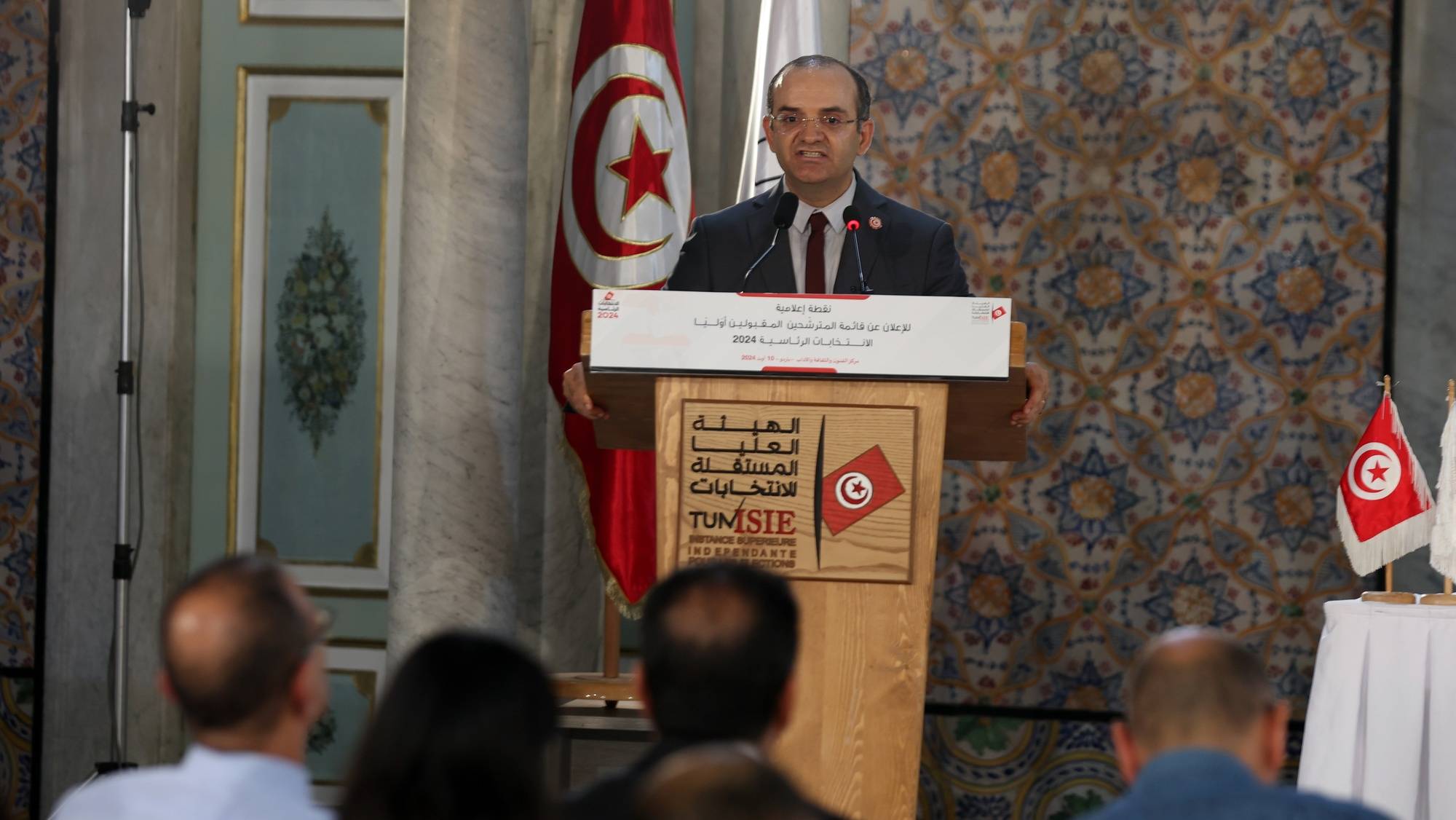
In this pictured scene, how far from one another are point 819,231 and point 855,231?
0.55ft

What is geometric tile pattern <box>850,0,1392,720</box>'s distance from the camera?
534 centimetres

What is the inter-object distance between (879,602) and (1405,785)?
5.62 feet

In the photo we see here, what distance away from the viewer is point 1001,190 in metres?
5.46

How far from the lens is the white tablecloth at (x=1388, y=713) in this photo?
12.3 feet

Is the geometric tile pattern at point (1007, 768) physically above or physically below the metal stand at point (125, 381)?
below

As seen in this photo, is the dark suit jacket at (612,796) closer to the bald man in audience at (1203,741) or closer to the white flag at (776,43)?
the bald man in audience at (1203,741)

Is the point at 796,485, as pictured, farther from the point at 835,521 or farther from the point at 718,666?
the point at 718,666

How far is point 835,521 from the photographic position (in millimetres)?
2764

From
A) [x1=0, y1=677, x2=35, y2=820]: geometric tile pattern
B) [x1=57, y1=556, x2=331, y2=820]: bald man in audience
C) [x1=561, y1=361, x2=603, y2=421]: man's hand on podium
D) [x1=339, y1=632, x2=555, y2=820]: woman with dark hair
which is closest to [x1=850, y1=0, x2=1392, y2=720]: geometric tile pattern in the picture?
[x1=561, y1=361, x2=603, y2=421]: man's hand on podium

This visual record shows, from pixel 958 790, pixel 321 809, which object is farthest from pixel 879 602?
pixel 958 790

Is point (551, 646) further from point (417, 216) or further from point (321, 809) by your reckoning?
point (321, 809)

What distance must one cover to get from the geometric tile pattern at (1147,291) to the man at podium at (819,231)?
216cm

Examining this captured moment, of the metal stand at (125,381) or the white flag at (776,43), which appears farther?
the metal stand at (125,381)

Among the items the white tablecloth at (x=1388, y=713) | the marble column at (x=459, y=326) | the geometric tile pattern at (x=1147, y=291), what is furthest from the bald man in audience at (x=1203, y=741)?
the geometric tile pattern at (x=1147, y=291)
